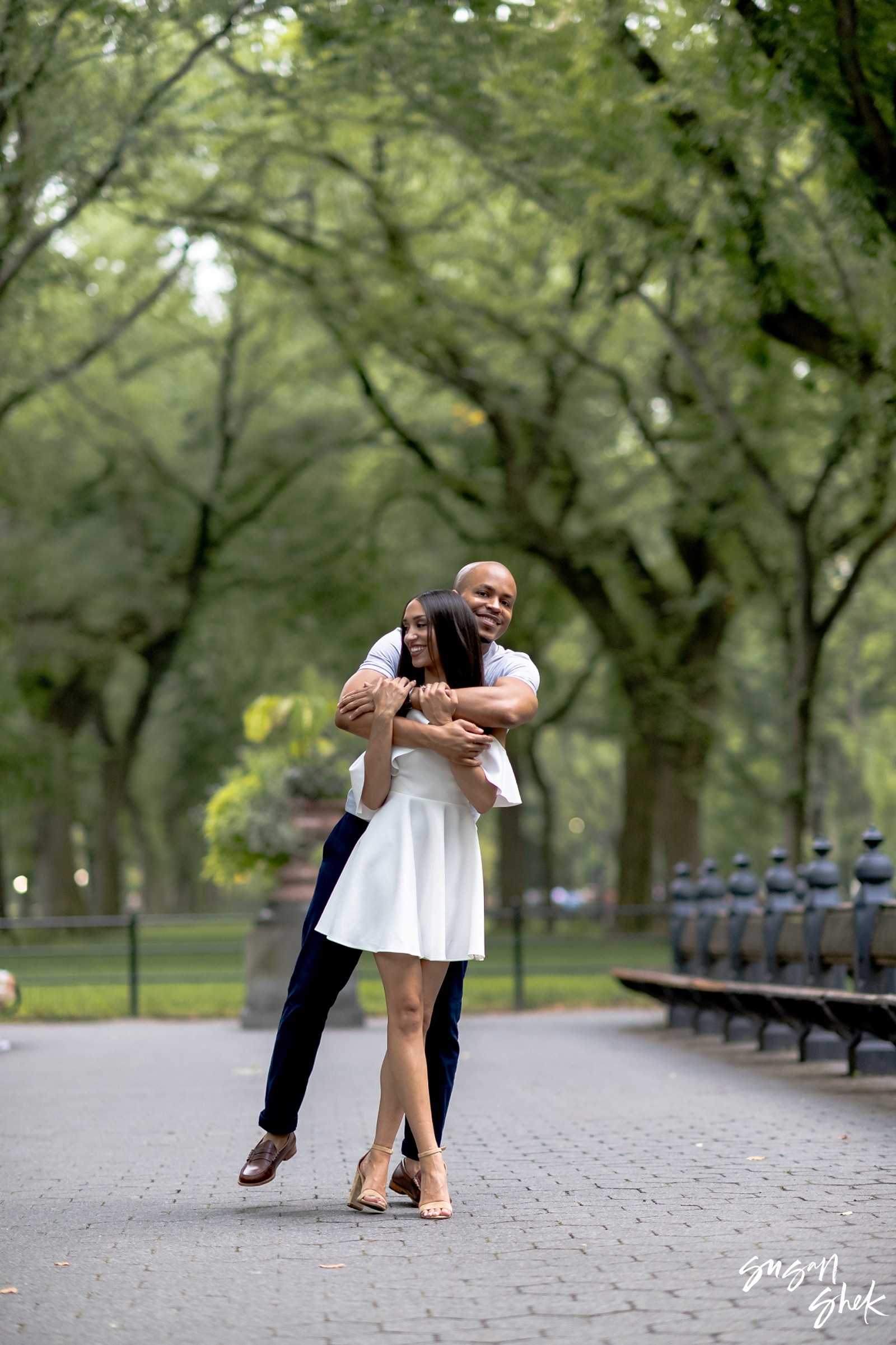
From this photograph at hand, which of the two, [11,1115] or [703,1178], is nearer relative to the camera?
[703,1178]

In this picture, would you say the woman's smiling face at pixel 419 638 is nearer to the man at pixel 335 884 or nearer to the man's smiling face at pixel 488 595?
the man at pixel 335 884

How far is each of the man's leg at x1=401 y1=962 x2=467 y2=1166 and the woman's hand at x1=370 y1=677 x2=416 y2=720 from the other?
3.15 feet

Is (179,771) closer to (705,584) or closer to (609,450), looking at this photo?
(609,450)

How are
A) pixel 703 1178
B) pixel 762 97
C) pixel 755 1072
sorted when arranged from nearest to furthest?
pixel 703 1178 < pixel 755 1072 < pixel 762 97

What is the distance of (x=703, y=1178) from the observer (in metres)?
6.09

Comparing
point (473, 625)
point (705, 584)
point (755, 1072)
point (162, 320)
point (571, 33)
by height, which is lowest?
point (755, 1072)

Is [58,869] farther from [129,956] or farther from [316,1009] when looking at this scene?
[316,1009]

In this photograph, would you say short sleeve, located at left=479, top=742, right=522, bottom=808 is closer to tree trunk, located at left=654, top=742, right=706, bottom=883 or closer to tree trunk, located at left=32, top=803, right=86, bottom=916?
tree trunk, located at left=654, top=742, right=706, bottom=883

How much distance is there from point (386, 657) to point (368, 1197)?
5.88 feet

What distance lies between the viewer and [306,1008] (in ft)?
18.6

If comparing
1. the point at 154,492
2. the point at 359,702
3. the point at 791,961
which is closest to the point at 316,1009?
the point at 359,702

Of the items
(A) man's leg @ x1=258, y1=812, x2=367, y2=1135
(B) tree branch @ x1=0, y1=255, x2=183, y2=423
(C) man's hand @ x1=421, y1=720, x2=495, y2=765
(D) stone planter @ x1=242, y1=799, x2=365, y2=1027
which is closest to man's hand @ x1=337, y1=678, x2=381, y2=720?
(C) man's hand @ x1=421, y1=720, x2=495, y2=765

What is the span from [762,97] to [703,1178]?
307 inches

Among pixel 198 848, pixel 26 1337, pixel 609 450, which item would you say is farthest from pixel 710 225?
pixel 198 848
